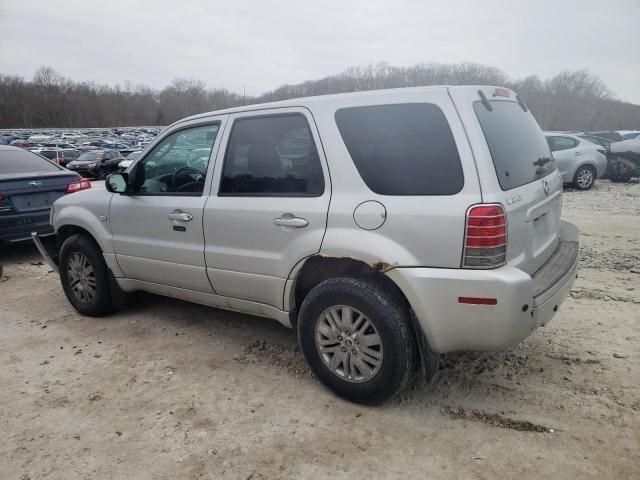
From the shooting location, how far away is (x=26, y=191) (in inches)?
253

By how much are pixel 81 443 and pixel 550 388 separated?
291 cm

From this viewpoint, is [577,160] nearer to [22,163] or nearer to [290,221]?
[290,221]

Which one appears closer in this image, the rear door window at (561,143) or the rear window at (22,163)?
the rear window at (22,163)

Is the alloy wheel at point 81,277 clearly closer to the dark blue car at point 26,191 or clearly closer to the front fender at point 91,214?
the front fender at point 91,214

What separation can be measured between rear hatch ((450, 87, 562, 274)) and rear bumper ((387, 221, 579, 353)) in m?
0.18

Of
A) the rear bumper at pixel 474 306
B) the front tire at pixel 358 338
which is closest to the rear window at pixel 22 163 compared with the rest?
the front tire at pixel 358 338

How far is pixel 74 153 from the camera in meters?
28.7

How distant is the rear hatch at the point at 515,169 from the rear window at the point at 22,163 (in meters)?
6.65

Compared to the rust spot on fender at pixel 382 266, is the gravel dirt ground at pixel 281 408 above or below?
below

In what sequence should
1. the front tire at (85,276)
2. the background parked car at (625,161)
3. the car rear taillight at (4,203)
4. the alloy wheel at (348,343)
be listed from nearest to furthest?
the alloy wheel at (348,343)
the front tire at (85,276)
the car rear taillight at (4,203)
the background parked car at (625,161)

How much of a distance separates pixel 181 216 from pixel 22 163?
194 inches

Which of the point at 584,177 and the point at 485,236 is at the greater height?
the point at 485,236

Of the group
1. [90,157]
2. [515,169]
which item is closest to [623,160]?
[515,169]

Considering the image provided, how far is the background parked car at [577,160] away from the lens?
12602 millimetres
